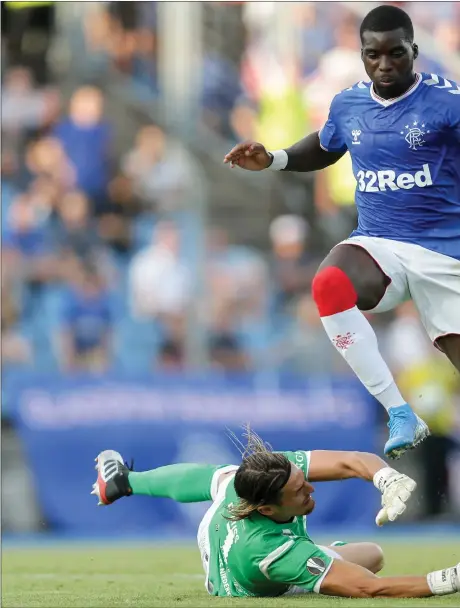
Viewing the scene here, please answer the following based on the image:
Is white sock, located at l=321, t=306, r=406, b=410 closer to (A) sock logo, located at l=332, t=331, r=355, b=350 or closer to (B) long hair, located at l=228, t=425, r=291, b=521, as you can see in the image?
(A) sock logo, located at l=332, t=331, r=355, b=350

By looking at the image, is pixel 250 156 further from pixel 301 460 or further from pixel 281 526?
pixel 281 526

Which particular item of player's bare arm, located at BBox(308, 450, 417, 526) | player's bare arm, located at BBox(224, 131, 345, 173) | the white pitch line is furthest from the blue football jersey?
the white pitch line

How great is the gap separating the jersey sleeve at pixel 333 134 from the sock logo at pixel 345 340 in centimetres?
121

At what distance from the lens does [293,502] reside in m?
6.67

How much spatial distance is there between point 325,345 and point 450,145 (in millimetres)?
6414

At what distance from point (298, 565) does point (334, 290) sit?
1.51 metres

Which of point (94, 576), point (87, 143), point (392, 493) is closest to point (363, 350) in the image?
point (392, 493)

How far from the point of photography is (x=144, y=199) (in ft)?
47.7

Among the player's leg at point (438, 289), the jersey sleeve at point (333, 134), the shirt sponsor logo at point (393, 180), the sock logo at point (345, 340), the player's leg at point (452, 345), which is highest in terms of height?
the jersey sleeve at point (333, 134)

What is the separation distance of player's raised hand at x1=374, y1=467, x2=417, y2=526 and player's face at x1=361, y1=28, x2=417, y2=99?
7.04ft

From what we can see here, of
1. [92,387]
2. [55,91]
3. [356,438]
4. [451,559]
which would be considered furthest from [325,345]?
[55,91]

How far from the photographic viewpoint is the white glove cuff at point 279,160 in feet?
24.6

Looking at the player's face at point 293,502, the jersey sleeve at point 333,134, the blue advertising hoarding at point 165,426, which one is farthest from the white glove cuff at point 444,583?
the blue advertising hoarding at point 165,426

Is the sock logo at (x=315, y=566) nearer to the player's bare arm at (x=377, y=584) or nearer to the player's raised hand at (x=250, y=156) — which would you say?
the player's bare arm at (x=377, y=584)
